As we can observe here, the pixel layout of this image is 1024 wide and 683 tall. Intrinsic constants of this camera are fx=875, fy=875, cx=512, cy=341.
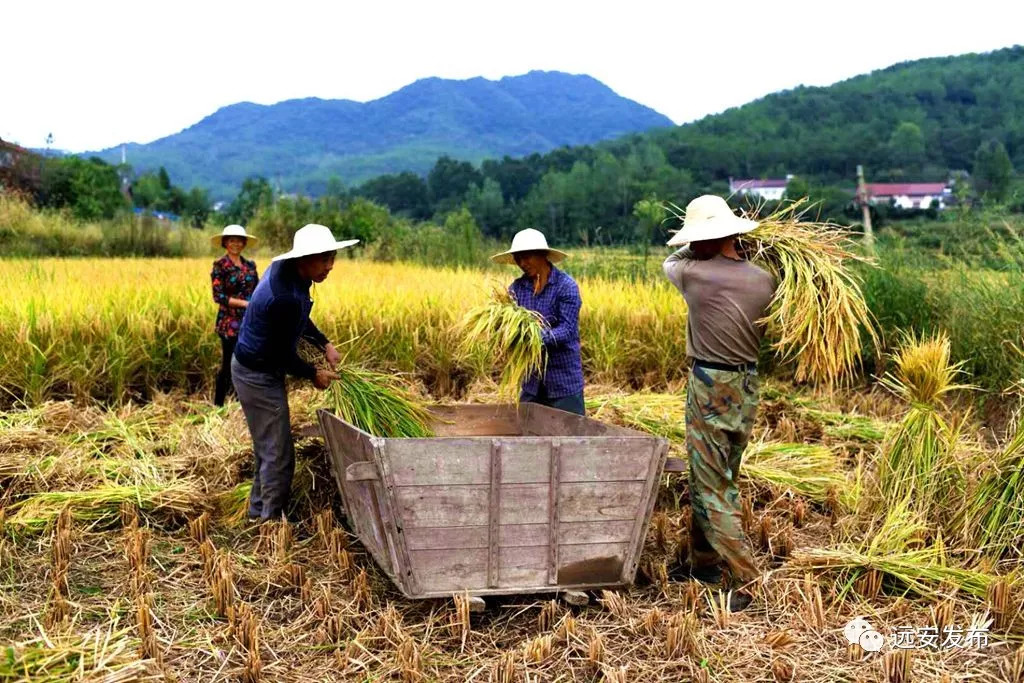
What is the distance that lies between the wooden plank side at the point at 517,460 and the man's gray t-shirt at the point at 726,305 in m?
0.47

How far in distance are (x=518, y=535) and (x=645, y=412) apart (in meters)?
2.30

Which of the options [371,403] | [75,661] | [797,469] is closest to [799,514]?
[797,469]

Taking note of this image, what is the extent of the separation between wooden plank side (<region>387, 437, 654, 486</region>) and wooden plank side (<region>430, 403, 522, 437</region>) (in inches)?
44.3

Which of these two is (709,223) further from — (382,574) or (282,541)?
(282,541)

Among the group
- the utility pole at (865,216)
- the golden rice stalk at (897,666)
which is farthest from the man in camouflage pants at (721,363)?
the utility pole at (865,216)

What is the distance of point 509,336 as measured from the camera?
12.7 feet

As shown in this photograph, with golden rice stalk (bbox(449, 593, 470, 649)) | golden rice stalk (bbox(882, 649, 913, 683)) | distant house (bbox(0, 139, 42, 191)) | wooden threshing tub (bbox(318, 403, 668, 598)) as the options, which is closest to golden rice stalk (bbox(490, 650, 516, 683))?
golden rice stalk (bbox(449, 593, 470, 649))

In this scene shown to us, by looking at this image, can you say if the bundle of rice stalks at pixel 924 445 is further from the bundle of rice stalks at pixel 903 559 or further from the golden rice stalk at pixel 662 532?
the golden rice stalk at pixel 662 532

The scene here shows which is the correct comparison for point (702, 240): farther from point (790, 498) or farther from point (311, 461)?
point (311, 461)

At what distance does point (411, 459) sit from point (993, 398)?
177 inches

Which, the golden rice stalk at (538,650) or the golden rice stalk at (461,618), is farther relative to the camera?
the golden rice stalk at (461,618)

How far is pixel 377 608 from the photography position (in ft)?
11.0

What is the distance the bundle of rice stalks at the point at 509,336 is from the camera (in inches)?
154

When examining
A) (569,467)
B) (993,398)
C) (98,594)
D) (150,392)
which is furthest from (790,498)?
(150,392)
